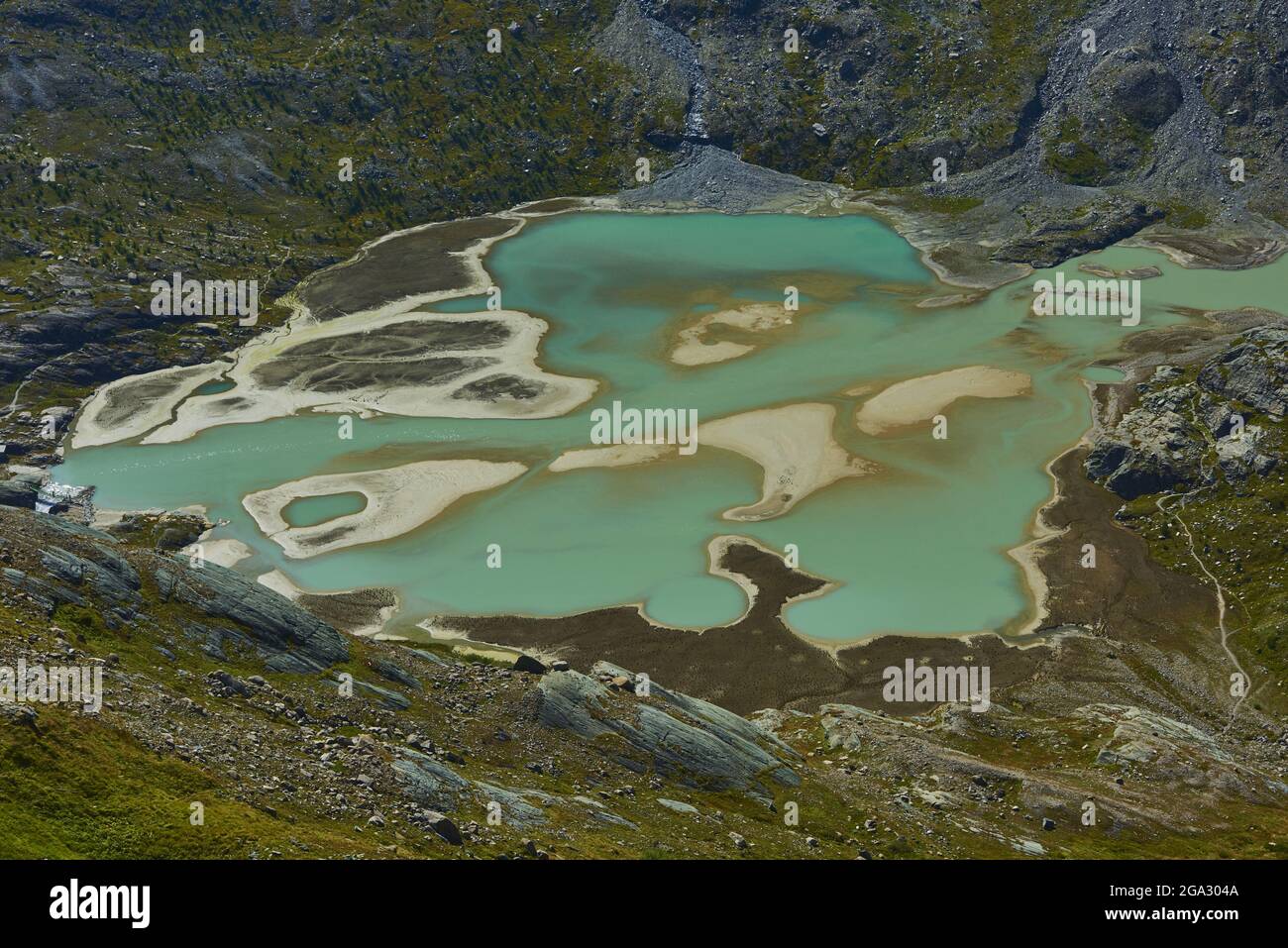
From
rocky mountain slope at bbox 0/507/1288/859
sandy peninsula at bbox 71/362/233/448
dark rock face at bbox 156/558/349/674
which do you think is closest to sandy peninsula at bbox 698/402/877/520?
rocky mountain slope at bbox 0/507/1288/859

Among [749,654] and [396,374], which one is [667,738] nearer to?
[749,654]

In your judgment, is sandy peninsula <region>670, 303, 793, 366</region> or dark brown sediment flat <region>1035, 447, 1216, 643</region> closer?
dark brown sediment flat <region>1035, 447, 1216, 643</region>

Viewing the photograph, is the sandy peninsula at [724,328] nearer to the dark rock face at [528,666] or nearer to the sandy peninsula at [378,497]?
the sandy peninsula at [378,497]

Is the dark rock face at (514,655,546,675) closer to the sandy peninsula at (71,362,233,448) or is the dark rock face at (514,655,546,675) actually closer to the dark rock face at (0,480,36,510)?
the dark rock face at (0,480,36,510)

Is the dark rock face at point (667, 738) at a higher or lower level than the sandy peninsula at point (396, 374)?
Answer: lower

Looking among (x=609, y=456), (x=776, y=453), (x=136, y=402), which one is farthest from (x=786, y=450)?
(x=136, y=402)

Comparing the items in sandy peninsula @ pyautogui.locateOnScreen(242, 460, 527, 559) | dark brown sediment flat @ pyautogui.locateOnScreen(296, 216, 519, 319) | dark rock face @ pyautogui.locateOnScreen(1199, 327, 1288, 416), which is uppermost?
dark brown sediment flat @ pyautogui.locateOnScreen(296, 216, 519, 319)

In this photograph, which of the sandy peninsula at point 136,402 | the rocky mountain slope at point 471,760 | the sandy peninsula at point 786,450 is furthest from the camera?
the sandy peninsula at point 136,402

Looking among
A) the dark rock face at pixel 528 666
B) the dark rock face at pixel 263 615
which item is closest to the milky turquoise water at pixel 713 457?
the dark rock face at pixel 528 666

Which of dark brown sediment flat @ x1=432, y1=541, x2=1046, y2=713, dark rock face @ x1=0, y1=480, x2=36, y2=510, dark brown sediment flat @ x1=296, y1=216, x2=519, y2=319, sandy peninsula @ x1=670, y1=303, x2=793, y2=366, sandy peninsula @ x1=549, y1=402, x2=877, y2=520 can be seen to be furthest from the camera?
dark brown sediment flat @ x1=296, y1=216, x2=519, y2=319
